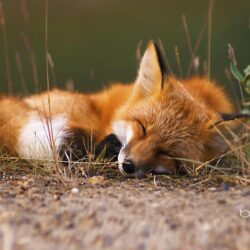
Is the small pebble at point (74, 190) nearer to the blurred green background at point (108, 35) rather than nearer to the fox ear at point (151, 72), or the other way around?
the fox ear at point (151, 72)

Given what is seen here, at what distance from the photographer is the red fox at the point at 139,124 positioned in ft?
11.8

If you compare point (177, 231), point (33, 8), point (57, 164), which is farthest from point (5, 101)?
point (33, 8)

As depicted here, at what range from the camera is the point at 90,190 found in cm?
302

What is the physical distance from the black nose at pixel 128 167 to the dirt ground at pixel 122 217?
298 millimetres

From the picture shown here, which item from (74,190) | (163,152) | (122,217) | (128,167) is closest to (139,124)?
(163,152)

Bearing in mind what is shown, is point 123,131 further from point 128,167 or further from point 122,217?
point 122,217

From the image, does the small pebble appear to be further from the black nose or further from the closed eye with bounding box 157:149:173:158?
the closed eye with bounding box 157:149:173:158

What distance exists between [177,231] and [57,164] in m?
1.12

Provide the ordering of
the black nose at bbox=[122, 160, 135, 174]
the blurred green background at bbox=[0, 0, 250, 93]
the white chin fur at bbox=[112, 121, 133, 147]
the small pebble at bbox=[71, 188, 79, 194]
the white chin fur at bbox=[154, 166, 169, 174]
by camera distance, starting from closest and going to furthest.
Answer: the small pebble at bbox=[71, 188, 79, 194]
the black nose at bbox=[122, 160, 135, 174]
the white chin fur at bbox=[154, 166, 169, 174]
the white chin fur at bbox=[112, 121, 133, 147]
the blurred green background at bbox=[0, 0, 250, 93]

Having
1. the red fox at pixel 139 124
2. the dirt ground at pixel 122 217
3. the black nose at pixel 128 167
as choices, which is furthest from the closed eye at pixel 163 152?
the dirt ground at pixel 122 217

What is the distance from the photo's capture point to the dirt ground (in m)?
2.18

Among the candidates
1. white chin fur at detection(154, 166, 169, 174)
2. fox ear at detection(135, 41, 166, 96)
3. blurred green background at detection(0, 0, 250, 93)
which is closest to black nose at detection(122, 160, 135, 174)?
white chin fur at detection(154, 166, 169, 174)

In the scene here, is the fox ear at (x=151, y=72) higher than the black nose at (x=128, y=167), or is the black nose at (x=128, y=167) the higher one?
the fox ear at (x=151, y=72)

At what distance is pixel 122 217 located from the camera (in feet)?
8.01
